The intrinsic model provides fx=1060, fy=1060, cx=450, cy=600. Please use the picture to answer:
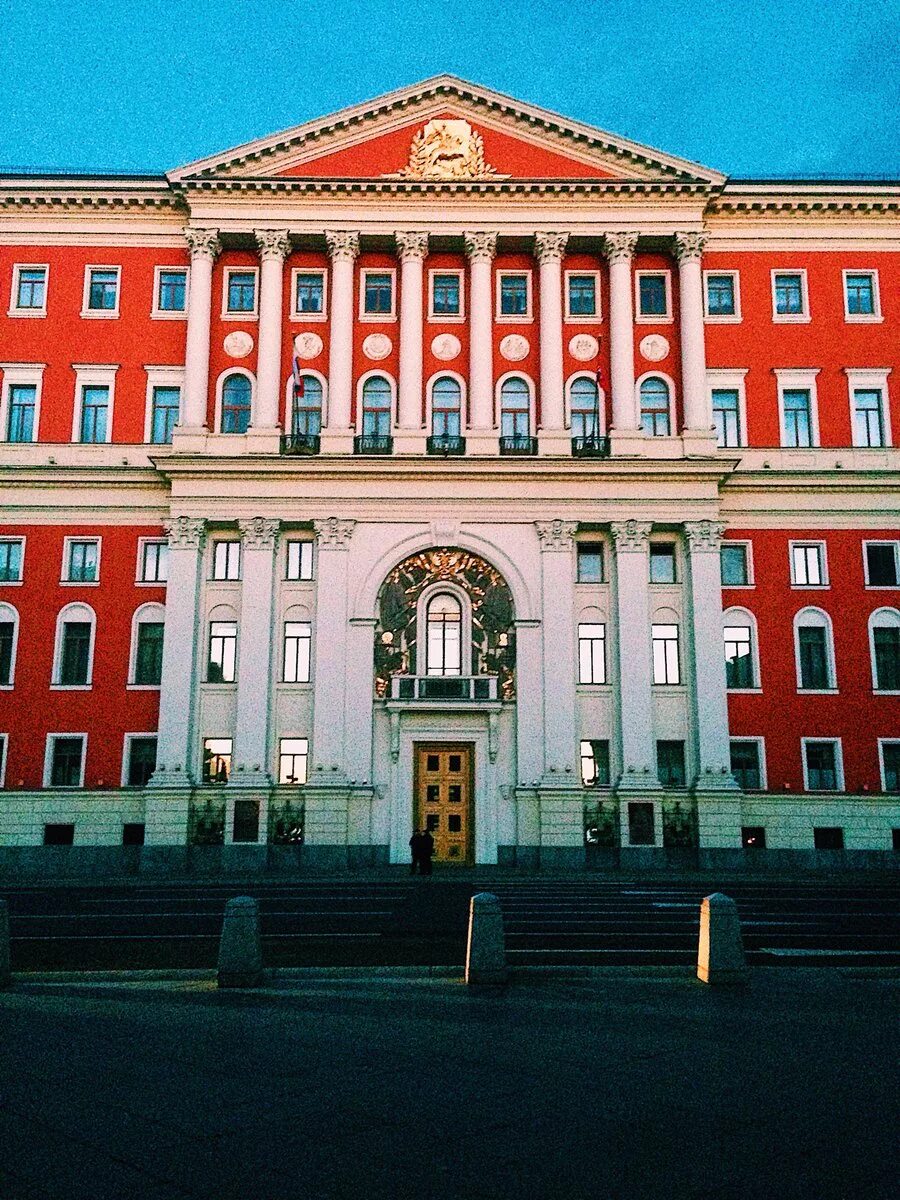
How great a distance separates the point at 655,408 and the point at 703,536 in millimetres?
5555

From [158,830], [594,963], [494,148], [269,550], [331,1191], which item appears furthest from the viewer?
[494,148]

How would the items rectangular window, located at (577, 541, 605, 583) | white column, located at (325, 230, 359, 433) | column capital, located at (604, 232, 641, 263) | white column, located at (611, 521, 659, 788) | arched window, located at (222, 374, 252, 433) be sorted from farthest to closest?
column capital, located at (604, 232, 641, 263), arched window, located at (222, 374, 252, 433), white column, located at (325, 230, 359, 433), rectangular window, located at (577, 541, 605, 583), white column, located at (611, 521, 659, 788)

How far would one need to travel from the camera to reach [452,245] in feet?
134

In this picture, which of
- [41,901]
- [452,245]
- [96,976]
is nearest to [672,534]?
[452,245]

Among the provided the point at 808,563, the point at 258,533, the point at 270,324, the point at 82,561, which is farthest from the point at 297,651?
the point at 808,563

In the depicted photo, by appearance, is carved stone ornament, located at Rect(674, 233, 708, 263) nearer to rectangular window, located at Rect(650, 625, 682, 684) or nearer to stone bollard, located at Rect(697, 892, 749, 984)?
rectangular window, located at Rect(650, 625, 682, 684)

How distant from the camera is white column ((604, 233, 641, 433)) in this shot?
39.2m

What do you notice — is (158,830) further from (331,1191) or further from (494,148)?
Answer: (331,1191)

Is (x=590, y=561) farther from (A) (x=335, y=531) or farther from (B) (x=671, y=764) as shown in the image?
(A) (x=335, y=531)

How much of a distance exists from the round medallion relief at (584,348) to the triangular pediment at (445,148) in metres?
5.92

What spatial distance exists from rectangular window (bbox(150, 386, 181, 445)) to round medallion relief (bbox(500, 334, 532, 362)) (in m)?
12.4

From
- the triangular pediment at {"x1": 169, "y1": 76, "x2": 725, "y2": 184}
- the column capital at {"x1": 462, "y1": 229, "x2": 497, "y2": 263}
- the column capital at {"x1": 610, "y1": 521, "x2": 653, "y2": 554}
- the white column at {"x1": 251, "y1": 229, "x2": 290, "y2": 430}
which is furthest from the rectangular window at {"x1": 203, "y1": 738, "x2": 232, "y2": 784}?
the triangular pediment at {"x1": 169, "y1": 76, "x2": 725, "y2": 184}

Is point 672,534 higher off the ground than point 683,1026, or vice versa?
point 672,534

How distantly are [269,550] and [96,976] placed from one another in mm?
25336
